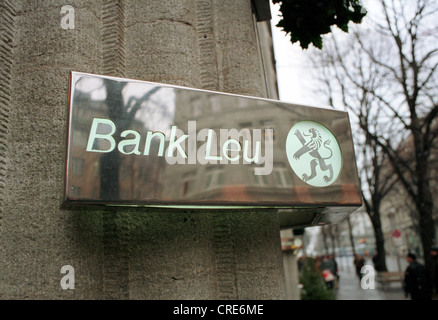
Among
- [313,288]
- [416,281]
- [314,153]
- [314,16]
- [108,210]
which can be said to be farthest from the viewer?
[313,288]

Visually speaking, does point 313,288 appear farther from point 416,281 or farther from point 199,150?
point 199,150

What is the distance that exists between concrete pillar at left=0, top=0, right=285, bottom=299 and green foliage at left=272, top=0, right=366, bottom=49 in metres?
0.86

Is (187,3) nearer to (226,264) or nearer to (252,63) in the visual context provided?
(252,63)

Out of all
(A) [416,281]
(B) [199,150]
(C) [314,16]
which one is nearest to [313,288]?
(A) [416,281]

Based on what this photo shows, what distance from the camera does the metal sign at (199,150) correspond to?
2705mm

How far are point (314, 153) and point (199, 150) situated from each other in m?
1.07

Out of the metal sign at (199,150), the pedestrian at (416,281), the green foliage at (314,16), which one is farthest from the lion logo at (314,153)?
the pedestrian at (416,281)

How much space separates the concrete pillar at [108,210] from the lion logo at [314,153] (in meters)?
0.71

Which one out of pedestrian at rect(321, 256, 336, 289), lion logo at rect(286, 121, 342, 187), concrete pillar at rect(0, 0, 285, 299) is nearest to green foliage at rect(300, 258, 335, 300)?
pedestrian at rect(321, 256, 336, 289)

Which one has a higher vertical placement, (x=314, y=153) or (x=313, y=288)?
(x=314, y=153)

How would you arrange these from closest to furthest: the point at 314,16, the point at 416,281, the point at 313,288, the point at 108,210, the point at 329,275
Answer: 1. the point at 108,210
2. the point at 314,16
3. the point at 416,281
4. the point at 313,288
5. the point at 329,275

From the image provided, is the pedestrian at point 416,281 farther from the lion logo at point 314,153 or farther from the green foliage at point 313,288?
the lion logo at point 314,153

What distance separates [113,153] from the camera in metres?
2.75

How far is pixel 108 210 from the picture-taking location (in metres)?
2.96
